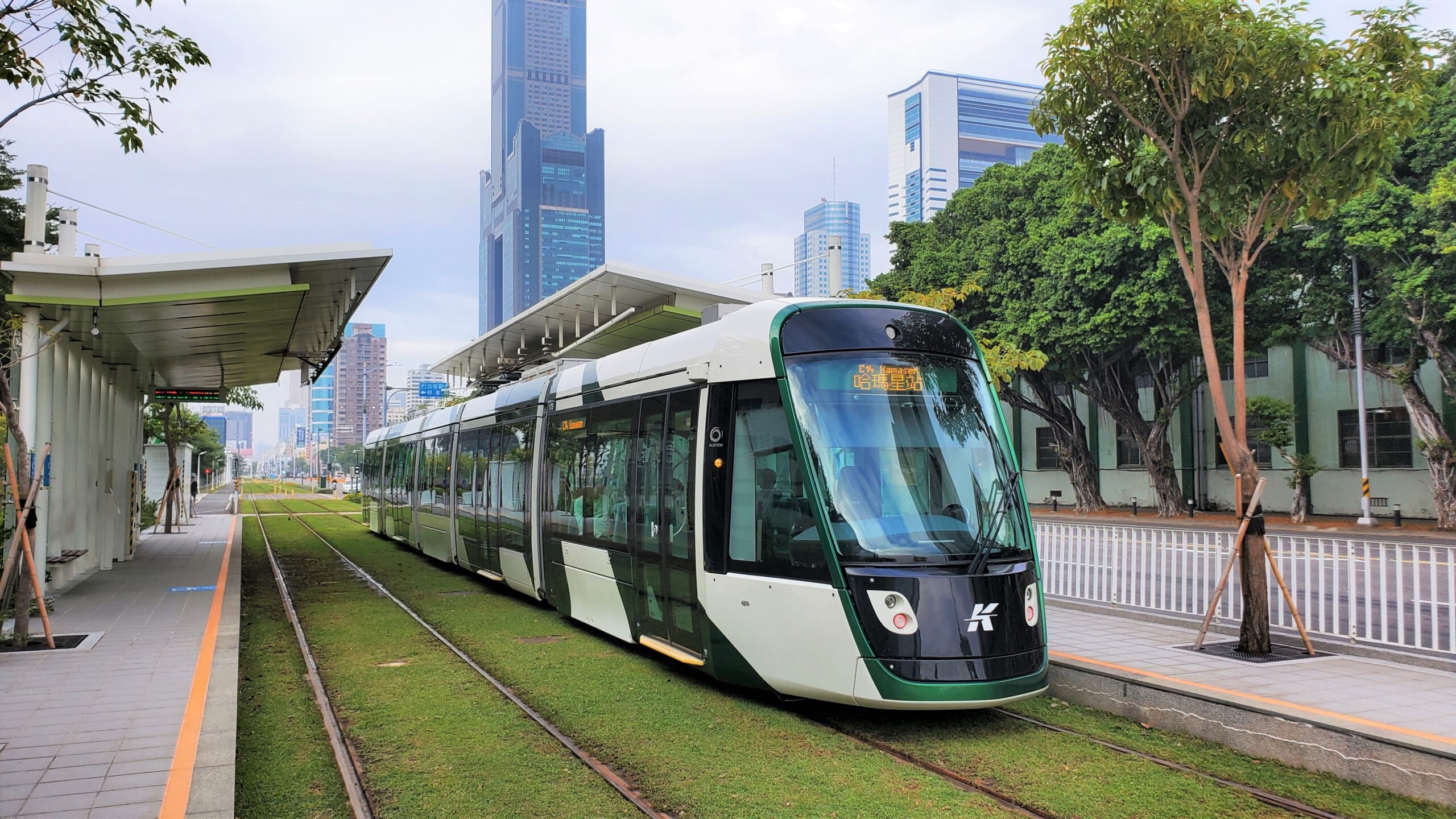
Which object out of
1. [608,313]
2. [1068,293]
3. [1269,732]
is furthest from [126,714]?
[1068,293]

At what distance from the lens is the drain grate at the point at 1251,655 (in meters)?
8.07

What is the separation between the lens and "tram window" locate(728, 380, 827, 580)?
673 centimetres

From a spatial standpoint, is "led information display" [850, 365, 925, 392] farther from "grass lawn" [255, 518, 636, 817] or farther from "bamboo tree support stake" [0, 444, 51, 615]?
"bamboo tree support stake" [0, 444, 51, 615]

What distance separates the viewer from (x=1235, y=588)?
9.74 meters

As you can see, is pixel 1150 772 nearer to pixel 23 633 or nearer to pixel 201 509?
pixel 23 633

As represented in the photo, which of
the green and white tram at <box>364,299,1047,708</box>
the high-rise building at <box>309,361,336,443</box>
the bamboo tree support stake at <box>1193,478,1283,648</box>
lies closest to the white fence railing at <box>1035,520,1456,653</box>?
the bamboo tree support stake at <box>1193,478,1283,648</box>

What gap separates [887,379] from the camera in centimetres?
704

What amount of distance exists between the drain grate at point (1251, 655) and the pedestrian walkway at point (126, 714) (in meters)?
7.53

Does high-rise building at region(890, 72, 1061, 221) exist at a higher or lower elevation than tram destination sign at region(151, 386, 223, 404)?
higher

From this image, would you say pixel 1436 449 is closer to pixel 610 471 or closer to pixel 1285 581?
pixel 1285 581

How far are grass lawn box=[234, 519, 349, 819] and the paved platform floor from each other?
555 centimetres

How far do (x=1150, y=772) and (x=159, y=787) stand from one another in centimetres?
568

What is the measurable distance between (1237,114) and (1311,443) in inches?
1090

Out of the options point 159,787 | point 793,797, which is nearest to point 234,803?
point 159,787
